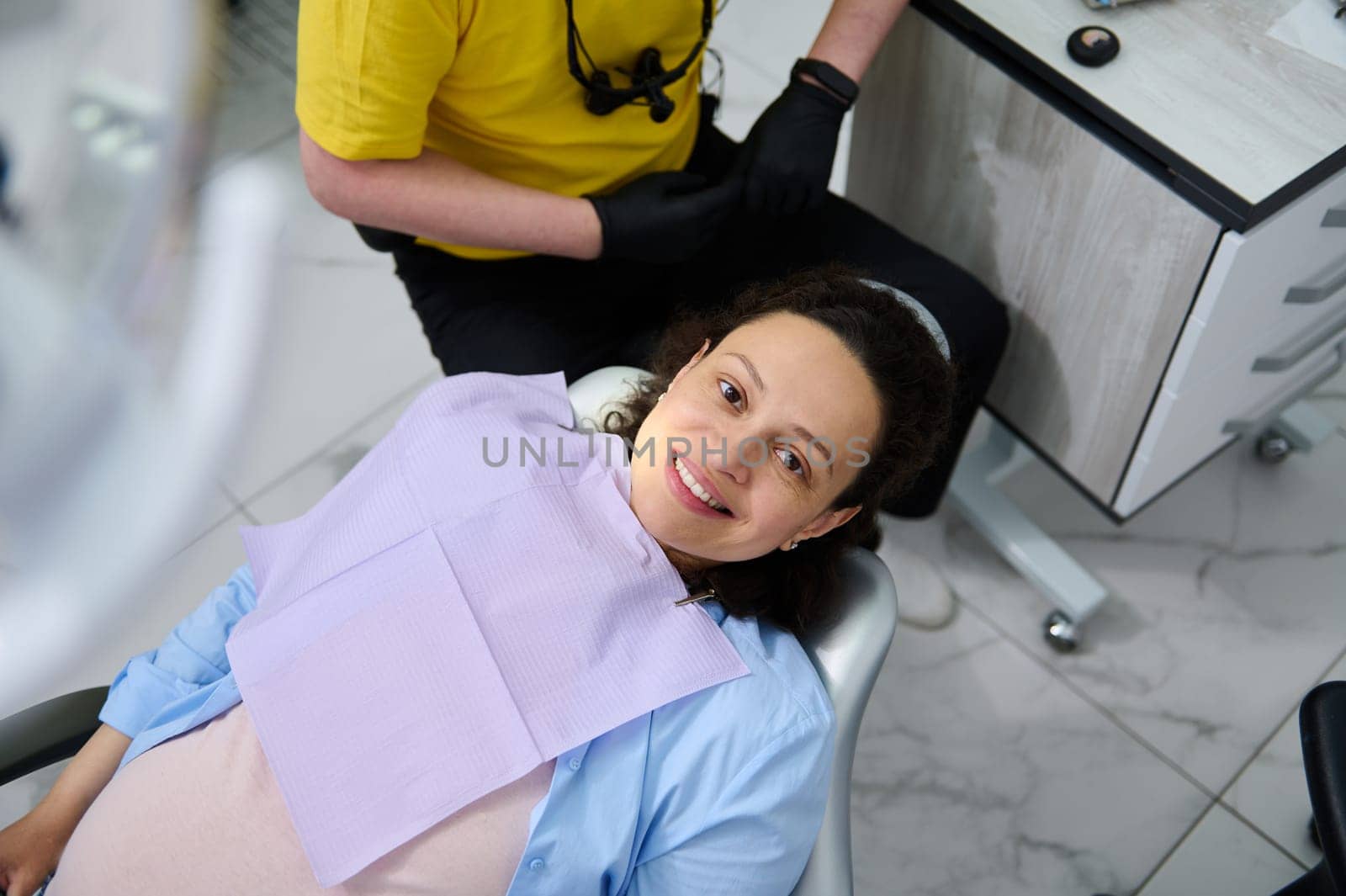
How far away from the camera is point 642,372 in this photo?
1.28m

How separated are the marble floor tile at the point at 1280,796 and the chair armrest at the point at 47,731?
1.43 meters

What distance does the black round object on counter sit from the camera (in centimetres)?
127

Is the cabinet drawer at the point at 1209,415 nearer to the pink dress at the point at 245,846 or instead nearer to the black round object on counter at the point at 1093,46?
the black round object on counter at the point at 1093,46

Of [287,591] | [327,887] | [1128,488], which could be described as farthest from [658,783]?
Answer: [1128,488]

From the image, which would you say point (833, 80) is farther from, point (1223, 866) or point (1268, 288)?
point (1223, 866)

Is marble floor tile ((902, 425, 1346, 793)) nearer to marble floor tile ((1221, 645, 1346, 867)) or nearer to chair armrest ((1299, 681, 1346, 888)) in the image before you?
marble floor tile ((1221, 645, 1346, 867))

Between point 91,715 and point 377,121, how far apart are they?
0.63 m

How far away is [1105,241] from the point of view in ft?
4.48

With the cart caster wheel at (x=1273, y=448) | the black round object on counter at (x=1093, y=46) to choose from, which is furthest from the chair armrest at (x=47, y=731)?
the cart caster wheel at (x=1273, y=448)

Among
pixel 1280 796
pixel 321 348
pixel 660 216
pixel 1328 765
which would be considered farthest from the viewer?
pixel 321 348

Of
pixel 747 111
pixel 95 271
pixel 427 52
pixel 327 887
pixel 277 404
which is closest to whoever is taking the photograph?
pixel 327 887

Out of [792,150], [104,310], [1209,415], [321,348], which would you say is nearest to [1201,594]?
[1209,415]

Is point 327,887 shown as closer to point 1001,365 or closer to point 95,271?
point 1001,365

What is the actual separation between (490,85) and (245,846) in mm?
771
